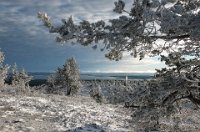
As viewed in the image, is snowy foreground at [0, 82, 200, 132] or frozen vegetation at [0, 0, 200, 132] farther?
snowy foreground at [0, 82, 200, 132]

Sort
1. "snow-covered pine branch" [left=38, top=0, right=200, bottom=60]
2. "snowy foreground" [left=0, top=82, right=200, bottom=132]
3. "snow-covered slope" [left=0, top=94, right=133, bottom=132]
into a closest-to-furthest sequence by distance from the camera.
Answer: "snow-covered pine branch" [left=38, top=0, right=200, bottom=60] < "snowy foreground" [left=0, top=82, right=200, bottom=132] < "snow-covered slope" [left=0, top=94, right=133, bottom=132]

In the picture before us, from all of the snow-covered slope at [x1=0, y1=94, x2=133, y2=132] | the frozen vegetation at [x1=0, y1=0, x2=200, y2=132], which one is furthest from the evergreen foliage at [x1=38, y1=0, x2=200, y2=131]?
the snow-covered slope at [x1=0, y1=94, x2=133, y2=132]

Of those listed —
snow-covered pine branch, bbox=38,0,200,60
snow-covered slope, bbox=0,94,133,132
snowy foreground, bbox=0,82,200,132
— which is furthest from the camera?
snow-covered slope, bbox=0,94,133,132

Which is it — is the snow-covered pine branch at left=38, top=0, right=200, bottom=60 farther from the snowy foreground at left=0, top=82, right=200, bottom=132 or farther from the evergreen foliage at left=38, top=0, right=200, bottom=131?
the snowy foreground at left=0, top=82, right=200, bottom=132

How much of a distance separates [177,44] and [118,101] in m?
2.87

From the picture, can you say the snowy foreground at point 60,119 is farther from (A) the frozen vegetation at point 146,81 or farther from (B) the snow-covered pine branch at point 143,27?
(B) the snow-covered pine branch at point 143,27

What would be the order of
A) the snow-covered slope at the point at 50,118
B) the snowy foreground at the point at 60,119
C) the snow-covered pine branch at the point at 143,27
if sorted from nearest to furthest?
the snow-covered pine branch at the point at 143,27
the snowy foreground at the point at 60,119
the snow-covered slope at the point at 50,118

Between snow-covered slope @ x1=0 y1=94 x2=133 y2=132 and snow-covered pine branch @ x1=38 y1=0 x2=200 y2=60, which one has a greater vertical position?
snow-covered pine branch @ x1=38 y1=0 x2=200 y2=60

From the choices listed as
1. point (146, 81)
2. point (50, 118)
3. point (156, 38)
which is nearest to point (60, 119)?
point (50, 118)

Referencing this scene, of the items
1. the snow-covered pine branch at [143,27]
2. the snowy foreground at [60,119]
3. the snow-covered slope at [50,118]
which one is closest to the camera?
the snow-covered pine branch at [143,27]

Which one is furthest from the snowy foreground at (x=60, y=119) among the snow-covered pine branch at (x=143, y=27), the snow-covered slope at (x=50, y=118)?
the snow-covered pine branch at (x=143, y=27)

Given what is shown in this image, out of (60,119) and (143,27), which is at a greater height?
(143,27)

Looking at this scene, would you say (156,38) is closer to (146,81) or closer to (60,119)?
(146,81)

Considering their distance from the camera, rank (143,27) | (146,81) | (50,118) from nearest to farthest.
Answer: (143,27)
(146,81)
(50,118)
